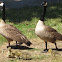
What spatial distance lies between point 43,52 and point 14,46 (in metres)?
1.41

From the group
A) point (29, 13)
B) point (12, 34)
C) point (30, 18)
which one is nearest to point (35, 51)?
point (12, 34)

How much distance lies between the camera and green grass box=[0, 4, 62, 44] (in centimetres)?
1156

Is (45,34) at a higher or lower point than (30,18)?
lower

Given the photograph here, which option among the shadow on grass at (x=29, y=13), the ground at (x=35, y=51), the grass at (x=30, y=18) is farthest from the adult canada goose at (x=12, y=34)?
the shadow on grass at (x=29, y=13)

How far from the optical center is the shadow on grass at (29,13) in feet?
43.4

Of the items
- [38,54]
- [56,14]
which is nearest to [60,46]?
[38,54]

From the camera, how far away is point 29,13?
1414 centimetres

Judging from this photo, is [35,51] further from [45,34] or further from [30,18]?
[30,18]

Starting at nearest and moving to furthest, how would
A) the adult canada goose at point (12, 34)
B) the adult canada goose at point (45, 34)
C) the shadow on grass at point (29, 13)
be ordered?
the adult canada goose at point (45, 34), the adult canada goose at point (12, 34), the shadow on grass at point (29, 13)

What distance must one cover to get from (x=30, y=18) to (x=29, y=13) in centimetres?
99

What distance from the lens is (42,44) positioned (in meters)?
9.23

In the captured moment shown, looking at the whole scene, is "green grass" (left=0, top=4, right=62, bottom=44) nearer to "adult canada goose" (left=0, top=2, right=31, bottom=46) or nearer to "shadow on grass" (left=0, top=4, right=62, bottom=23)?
"shadow on grass" (left=0, top=4, right=62, bottom=23)

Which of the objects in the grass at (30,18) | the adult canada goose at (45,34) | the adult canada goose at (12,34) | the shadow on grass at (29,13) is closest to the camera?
the adult canada goose at (45,34)

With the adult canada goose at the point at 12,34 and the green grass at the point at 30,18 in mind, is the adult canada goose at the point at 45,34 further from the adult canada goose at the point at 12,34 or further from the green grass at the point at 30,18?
the green grass at the point at 30,18
